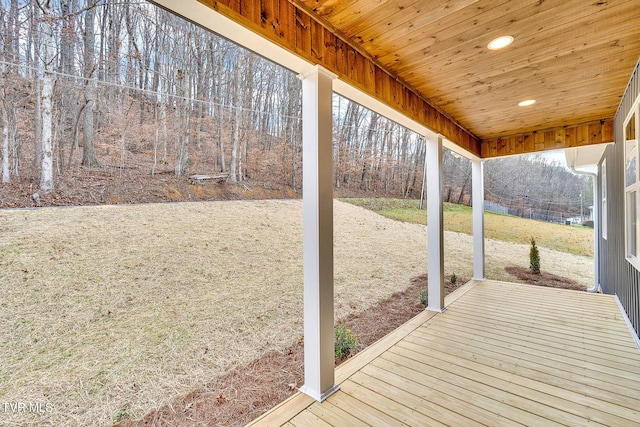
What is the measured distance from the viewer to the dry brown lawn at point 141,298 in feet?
7.16

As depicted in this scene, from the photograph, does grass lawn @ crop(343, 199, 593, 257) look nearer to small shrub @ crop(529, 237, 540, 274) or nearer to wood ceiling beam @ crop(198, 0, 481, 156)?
small shrub @ crop(529, 237, 540, 274)

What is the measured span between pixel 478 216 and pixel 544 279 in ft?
10.1

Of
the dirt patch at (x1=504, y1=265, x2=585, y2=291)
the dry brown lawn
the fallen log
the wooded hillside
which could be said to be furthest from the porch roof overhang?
the fallen log

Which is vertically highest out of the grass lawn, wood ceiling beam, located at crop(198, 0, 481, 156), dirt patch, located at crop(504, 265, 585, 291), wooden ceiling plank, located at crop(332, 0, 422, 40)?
wooden ceiling plank, located at crop(332, 0, 422, 40)

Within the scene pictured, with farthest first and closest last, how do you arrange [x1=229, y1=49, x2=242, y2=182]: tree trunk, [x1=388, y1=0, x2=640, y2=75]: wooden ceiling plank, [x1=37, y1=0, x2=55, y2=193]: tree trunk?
[x1=229, y1=49, x2=242, y2=182]: tree trunk < [x1=37, y1=0, x2=55, y2=193]: tree trunk < [x1=388, y1=0, x2=640, y2=75]: wooden ceiling plank

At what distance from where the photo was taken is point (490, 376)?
204cm

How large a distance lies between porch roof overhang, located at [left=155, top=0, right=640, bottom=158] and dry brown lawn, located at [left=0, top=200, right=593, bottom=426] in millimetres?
2828

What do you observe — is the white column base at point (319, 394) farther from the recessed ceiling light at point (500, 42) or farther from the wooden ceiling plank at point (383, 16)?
the recessed ceiling light at point (500, 42)

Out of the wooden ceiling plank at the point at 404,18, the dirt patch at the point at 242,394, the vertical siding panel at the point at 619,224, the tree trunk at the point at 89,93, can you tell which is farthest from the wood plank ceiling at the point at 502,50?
the tree trunk at the point at 89,93

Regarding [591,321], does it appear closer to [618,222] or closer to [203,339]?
[618,222]

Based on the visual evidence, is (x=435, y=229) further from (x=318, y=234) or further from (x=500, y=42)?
(x=318, y=234)

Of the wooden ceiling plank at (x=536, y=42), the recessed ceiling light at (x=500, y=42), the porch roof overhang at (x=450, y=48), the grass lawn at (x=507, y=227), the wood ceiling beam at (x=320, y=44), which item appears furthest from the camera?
the grass lawn at (x=507, y=227)

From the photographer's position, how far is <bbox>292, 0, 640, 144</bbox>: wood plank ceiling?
1604 millimetres

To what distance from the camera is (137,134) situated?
568 cm
